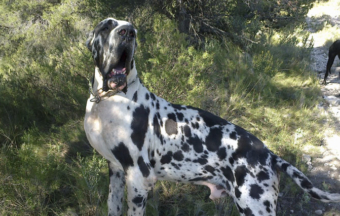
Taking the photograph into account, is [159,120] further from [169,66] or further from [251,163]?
[169,66]

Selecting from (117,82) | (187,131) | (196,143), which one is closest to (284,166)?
(196,143)

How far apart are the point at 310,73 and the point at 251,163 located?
16.7 feet

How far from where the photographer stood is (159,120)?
2541mm

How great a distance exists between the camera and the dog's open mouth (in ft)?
7.43

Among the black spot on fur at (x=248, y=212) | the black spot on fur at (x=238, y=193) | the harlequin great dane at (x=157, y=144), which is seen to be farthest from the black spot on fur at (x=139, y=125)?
the black spot on fur at (x=248, y=212)

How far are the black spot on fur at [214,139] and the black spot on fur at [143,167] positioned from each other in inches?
21.1

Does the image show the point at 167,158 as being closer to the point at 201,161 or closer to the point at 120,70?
the point at 201,161

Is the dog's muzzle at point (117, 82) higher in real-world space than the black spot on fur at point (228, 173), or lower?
higher

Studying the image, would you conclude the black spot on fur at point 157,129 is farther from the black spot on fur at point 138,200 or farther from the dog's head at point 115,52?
the black spot on fur at point 138,200

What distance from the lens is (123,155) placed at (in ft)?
7.68

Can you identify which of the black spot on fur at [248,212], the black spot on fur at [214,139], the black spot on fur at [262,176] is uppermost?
the black spot on fur at [214,139]

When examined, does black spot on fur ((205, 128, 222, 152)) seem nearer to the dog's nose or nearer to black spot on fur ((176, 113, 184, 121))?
black spot on fur ((176, 113, 184, 121))

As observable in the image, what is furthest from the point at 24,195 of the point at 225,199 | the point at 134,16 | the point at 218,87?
the point at 134,16

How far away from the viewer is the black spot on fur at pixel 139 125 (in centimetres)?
236
